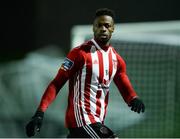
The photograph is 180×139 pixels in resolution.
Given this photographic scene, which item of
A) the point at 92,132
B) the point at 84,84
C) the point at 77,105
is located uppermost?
the point at 84,84

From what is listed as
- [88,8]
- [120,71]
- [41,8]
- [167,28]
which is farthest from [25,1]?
[120,71]

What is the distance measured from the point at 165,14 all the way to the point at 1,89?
2.52 meters

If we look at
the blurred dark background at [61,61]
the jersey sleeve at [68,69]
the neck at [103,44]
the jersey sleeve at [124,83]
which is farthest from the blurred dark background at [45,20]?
the jersey sleeve at [68,69]

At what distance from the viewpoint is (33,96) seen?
24.5 ft

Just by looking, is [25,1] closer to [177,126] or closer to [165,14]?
[165,14]

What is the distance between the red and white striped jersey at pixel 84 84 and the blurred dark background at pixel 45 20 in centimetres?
575

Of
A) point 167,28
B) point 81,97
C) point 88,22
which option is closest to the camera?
point 81,97

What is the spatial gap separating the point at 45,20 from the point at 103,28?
6151 mm

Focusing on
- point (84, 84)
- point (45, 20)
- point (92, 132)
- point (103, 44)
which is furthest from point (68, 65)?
point (45, 20)

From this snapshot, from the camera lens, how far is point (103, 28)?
138 inches

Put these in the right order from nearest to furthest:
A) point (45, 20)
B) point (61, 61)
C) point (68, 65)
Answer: point (68, 65) < point (61, 61) < point (45, 20)

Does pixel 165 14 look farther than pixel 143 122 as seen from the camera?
Yes

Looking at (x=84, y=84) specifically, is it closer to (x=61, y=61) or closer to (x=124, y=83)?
(x=124, y=83)

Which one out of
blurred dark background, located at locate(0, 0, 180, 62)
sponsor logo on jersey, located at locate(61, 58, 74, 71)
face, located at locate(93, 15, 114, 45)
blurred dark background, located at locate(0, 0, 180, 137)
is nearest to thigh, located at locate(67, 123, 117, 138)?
sponsor logo on jersey, located at locate(61, 58, 74, 71)
